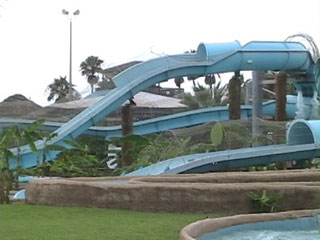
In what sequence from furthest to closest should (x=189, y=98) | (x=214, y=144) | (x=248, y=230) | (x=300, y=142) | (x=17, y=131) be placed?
1. (x=189, y=98)
2. (x=300, y=142)
3. (x=214, y=144)
4. (x=17, y=131)
5. (x=248, y=230)

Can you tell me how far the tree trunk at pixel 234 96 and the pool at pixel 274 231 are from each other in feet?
59.5

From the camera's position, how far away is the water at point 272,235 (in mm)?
8742

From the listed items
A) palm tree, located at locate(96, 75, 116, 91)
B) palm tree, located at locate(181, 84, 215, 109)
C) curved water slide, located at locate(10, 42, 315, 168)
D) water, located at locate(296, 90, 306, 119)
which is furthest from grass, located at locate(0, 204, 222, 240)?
palm tree, located at locate(181, 84, 215, 109)

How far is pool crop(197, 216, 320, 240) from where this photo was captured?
8745mm

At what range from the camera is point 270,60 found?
27.0m

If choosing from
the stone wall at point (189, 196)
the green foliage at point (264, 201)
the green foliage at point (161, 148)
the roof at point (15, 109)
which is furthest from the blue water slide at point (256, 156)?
the green foliage at point (264, 201)

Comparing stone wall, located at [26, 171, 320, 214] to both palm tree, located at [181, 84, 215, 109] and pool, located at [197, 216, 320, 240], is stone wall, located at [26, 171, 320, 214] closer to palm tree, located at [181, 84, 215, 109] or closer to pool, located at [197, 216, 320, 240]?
pool, located at [197, 216, 320, 240]

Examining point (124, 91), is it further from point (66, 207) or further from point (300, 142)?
point (66, 207)

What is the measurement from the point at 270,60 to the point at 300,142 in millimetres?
3704

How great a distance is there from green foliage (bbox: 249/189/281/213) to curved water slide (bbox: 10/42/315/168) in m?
16.0

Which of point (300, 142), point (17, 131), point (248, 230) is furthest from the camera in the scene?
point (300, 142)

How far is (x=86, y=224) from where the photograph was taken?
9.74 metres

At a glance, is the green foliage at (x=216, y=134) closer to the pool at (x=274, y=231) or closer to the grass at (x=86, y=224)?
the grass at (x=86, y=224)

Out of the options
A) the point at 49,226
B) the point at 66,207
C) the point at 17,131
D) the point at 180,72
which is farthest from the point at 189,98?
the point at 49,226
